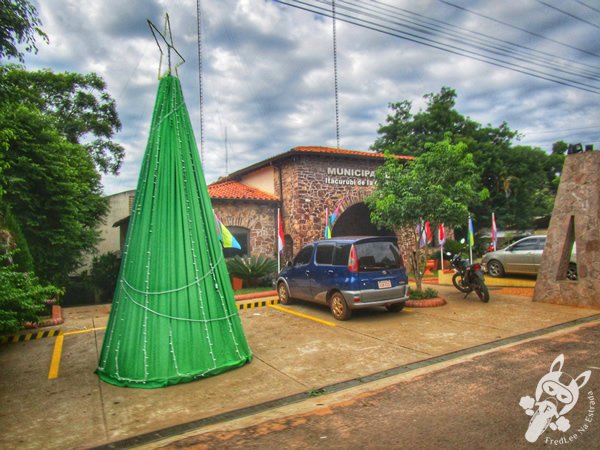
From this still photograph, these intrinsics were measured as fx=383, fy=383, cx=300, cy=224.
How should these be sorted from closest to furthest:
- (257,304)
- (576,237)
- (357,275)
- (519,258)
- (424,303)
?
(357,275), (576,237), (424,303), (257,304), (519,258)

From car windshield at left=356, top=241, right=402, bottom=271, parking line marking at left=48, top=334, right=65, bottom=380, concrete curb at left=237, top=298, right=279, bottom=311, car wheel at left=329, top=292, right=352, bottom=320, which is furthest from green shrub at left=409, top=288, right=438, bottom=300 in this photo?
parking line marking at left=48, top=334, right=65, bottom=380

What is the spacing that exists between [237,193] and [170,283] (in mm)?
11889

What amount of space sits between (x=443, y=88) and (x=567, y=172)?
67.6ft

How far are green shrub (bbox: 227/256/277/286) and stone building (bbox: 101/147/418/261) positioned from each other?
93.1 inches

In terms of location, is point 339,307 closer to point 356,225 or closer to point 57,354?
point 57,354

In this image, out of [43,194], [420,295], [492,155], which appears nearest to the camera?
[420,295]

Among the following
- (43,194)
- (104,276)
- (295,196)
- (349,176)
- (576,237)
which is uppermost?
(349,176)

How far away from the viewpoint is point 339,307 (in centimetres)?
783

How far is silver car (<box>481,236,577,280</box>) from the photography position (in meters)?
12.9

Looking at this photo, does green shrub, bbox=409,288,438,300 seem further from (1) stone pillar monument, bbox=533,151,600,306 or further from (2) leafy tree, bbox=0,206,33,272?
(2) leafy tree, bbox=0,206,33,272

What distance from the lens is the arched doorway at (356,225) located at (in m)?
20.5

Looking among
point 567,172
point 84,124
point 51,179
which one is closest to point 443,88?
point 567,172

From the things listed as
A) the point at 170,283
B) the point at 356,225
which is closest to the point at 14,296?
the point at 170,283

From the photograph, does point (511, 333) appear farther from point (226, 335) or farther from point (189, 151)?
point (189, 151)
